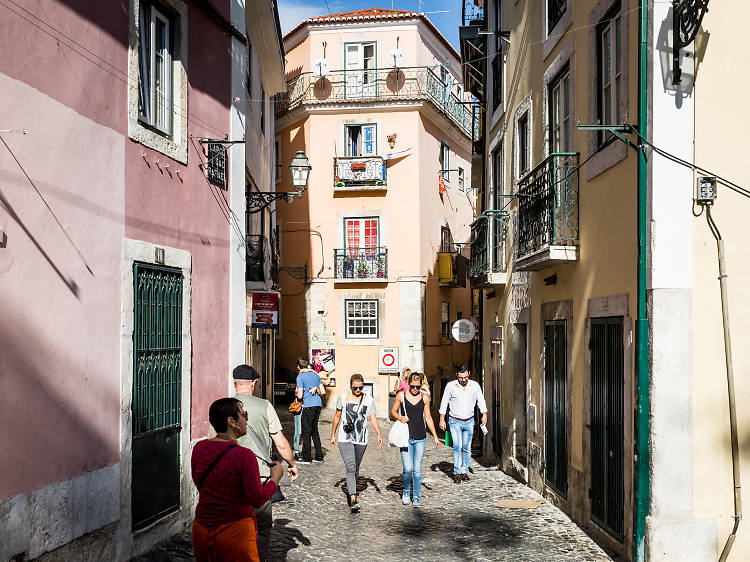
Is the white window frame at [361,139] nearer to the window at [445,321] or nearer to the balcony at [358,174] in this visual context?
the balcony at [358,174]

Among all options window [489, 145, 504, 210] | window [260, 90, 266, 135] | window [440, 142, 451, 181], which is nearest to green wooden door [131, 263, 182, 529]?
window [489, 145, 504, 210]

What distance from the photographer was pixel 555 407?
11.6 meters

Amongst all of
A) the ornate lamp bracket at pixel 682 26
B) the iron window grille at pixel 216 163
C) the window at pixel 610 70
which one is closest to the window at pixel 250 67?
the iron window grille at pixel 216 163

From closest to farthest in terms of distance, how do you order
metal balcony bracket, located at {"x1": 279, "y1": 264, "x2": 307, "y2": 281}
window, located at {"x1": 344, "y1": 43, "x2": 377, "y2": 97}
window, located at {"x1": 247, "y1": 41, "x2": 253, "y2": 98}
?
window, located at {"x1": 247, "y1": 41, "x2": 253, "y2": 98} → metal balcony bracket, located at {"x1": 279, "y1": 264, "x2": 307, "y2": 281} → window, located at {"x1": 344, "y1": 43, "x2": 377, "y2": 97}

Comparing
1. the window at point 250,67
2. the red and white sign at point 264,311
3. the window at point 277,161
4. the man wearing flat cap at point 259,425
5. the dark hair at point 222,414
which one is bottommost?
the man wearing flat cap at point 259,425

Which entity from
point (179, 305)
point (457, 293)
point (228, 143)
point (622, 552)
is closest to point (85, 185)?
point (179, 305)

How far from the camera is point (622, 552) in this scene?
846cm

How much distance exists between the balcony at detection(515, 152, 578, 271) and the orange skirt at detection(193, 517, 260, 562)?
636cm

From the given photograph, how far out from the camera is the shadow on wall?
607 cm

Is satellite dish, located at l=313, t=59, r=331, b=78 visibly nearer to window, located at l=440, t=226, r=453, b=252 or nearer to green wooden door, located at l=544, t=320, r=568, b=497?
window, located at l=440, t=226, r=453, b=252

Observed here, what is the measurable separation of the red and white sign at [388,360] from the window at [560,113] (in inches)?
642

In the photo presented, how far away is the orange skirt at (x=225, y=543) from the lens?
16.3 ft

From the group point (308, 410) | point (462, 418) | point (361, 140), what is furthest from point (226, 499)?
point (361, 140)

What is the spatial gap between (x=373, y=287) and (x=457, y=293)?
5.50 meters
